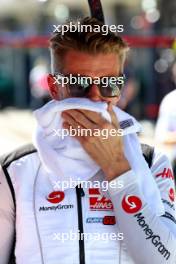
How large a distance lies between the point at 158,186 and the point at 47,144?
27 cm

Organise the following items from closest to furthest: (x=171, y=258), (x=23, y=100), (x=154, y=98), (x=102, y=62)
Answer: (x=171, y=258), (x=102, y=62), (x=154, y=98), (x=23, y=100)

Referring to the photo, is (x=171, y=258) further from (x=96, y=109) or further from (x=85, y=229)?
(x=96, y=109)

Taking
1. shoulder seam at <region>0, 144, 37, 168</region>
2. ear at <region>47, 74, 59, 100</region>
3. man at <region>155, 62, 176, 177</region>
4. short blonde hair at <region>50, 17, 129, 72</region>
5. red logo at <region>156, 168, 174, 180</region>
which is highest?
short blonde hair at <region>50, 17, 129, 72</region>

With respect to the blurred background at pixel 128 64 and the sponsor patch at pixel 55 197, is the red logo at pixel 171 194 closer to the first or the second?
the sponsor patch at pixel 55 197

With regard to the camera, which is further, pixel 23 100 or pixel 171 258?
→ pixel 23 100

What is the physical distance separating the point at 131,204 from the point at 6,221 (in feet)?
0.92

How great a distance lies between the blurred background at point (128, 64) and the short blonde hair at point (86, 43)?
778 cm

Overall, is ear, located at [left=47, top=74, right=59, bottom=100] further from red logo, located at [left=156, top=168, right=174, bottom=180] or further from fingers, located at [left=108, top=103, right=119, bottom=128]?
red logo, located at [left=156, top=168, right=174, bottom=180]

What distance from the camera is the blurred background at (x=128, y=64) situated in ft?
40.3

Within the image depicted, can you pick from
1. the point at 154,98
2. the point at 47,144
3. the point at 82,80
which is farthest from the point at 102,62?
the point at 154,98

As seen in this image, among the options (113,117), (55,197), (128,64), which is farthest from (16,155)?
(128,64)

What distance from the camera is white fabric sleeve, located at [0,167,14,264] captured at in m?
1.54

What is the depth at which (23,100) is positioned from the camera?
18.8 meters

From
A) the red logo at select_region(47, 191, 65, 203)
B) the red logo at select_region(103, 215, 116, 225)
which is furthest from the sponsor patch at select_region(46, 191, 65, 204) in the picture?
the red logo at select_region(103, 215, 116, 225)
